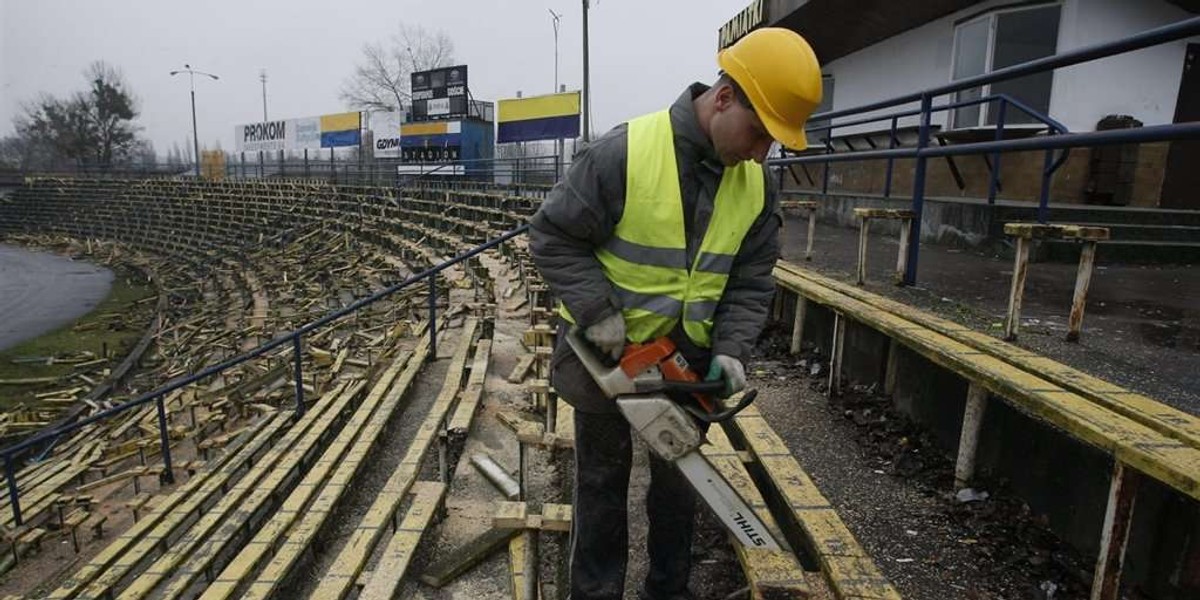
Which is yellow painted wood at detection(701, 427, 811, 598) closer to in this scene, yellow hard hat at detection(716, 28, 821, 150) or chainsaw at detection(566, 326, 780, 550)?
chainsaw at detection(566, 326, 780, 550)

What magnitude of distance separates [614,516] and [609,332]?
0.79 m

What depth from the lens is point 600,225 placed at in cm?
220

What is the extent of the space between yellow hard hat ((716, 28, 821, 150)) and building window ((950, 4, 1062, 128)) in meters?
8.27

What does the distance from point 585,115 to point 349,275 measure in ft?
29.2

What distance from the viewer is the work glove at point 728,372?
7.43 ft

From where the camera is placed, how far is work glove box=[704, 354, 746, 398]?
7.43 feet

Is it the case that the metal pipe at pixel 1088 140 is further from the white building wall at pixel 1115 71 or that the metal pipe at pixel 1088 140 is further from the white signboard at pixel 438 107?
the white signboard at pixel 438 107

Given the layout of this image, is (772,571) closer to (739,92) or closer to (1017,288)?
(739,92)

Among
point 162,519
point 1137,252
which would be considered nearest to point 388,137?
point 162,519

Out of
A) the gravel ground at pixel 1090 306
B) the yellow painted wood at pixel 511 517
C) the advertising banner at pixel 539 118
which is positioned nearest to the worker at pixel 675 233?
the yellow painted wood at pixel 511 517

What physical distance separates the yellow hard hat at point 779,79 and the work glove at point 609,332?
75 cm

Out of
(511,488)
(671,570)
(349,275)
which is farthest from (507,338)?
(349,275)

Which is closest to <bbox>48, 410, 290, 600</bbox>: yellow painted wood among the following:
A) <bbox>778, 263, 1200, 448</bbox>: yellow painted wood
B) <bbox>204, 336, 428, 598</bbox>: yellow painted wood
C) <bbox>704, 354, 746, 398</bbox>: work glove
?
<bbox>204, 336, 428, 598</bbox>: yellow painted wood

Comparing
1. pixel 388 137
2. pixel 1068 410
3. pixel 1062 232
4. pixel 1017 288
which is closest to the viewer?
pixel 1068 410
